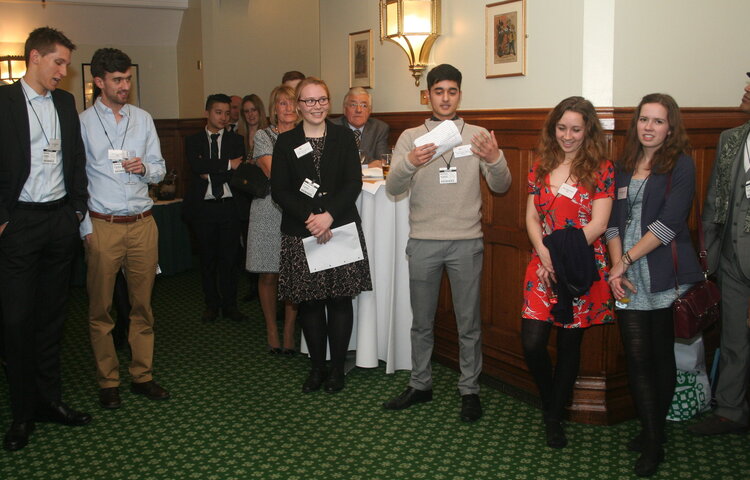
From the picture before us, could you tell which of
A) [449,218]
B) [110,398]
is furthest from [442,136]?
[110,398]

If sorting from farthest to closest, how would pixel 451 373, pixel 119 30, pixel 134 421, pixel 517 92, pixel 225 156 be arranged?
pixel 119 30
pixel 225 156
pixel 451 373
pixel 517 92
pixel 134 421

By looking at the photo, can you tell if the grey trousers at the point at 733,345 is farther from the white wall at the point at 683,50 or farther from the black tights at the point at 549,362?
the white wall at the point at 683,50

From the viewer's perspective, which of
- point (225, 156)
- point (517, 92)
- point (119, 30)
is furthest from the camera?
point (119, 30)

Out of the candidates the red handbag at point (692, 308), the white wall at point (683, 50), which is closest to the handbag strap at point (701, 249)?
the red handbag at point (692, 308)

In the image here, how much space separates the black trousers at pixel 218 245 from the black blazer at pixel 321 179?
5.77 feet

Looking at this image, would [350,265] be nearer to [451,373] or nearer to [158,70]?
[451,373]

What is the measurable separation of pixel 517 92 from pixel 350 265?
1.36 m

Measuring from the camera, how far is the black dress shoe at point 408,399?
13.1ft

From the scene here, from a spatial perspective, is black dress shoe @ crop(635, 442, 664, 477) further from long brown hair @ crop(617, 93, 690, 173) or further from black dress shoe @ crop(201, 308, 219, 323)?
black dress shoe @ crop(201, 308, 219, 323)

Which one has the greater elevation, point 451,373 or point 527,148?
point 527,148

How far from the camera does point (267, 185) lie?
475 centimetres

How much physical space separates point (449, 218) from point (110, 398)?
2.09m

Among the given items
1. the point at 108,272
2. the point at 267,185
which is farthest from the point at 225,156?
the point at 108,272

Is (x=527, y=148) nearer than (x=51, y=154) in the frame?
No
